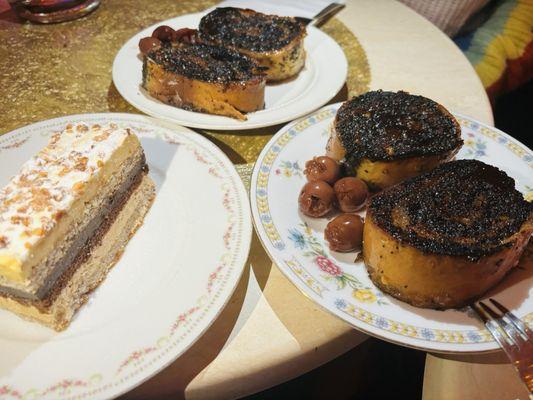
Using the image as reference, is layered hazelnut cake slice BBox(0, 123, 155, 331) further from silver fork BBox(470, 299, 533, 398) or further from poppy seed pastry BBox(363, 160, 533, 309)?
silver fork BBox(470, 299, 533, 398)

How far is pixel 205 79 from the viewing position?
185 centimetres

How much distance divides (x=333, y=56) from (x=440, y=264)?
1.43m

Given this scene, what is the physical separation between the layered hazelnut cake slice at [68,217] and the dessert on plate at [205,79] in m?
0.46

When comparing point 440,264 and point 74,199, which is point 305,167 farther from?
point 74,199

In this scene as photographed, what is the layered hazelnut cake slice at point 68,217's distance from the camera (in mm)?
1131

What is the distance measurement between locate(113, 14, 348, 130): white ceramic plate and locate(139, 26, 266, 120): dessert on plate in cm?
4

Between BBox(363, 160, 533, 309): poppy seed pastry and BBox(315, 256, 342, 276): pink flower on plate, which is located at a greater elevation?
BBox(363, 160, 533, 309): poppy seed pastry

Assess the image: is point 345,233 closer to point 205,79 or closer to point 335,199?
point 335,199

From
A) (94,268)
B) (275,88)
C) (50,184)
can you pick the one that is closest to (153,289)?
(94,268)

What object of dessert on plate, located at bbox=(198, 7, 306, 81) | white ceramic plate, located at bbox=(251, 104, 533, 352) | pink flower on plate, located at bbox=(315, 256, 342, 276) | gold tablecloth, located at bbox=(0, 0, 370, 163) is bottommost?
gold tablecloth, located at bbox=(0, 0, 370, 163)

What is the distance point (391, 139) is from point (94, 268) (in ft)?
3.40

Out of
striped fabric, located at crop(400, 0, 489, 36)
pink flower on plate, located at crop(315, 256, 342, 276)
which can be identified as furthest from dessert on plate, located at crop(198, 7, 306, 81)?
striped fabric, located at crop(400, 0, 489, 36)

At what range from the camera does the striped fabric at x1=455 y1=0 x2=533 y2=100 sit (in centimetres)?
282

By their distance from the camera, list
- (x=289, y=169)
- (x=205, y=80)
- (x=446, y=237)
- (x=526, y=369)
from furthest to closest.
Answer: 1. (x=205, y=80)
2. (x=289, y=169)
3. (x=446, y=237)
4. (x=526, y=369)
